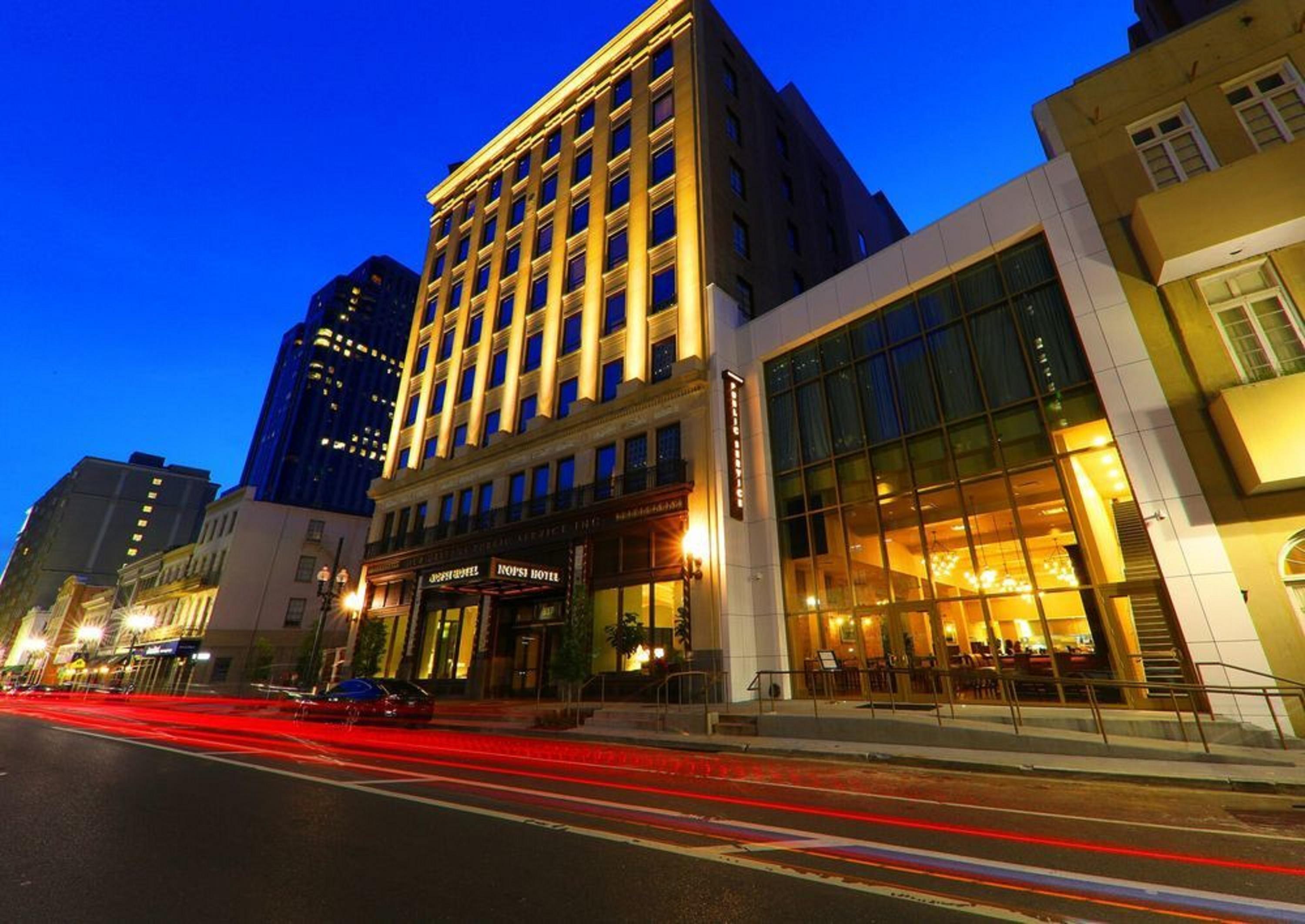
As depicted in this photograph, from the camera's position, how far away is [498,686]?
939 inches

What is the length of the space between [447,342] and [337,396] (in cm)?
10040

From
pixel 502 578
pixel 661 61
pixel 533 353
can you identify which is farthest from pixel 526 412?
pixel 661 61

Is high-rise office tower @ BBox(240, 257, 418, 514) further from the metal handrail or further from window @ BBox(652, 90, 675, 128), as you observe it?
the metal handrail

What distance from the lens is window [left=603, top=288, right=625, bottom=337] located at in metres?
25.9

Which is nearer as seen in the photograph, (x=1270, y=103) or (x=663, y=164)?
(x=1270, y=103)

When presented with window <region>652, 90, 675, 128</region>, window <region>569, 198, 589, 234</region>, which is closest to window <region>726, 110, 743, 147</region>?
window <region>652, 90, 675, 128</region>

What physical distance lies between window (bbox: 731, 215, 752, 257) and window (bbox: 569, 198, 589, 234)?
818cm

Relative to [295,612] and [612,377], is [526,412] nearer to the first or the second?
[612,377]

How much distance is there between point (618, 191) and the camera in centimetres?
2897

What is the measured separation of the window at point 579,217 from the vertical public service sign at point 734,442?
13945 millimetres

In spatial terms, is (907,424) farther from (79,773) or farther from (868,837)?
(79,773)

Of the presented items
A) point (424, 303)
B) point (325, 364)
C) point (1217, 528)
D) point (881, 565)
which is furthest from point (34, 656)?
point (1217, 528)

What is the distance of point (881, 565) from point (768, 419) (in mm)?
7014

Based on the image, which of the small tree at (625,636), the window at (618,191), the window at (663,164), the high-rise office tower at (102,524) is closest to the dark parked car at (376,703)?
the small tree at (625,636)
